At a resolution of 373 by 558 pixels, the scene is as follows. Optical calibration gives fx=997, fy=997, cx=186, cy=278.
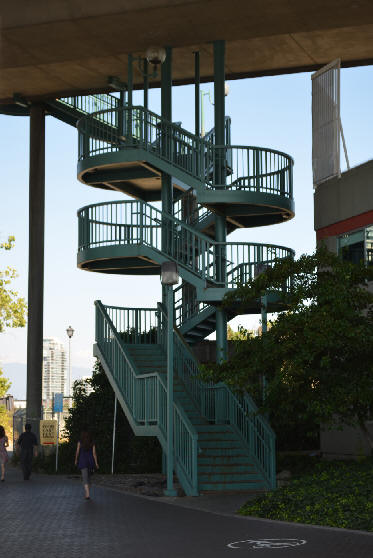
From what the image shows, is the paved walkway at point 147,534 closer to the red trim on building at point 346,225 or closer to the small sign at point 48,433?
the red trim on building at point 346,225

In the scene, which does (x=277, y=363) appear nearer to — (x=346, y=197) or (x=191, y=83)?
(x=346, y=197)

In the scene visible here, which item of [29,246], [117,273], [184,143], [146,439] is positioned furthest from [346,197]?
[29,246]

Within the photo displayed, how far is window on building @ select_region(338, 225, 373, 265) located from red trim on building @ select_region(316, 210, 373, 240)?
0.50 ft

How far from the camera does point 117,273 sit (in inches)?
1211

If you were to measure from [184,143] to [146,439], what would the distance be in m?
9.19

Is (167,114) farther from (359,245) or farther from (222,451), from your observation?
(222,451)

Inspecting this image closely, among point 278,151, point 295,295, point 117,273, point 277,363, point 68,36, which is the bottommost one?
point 277,363


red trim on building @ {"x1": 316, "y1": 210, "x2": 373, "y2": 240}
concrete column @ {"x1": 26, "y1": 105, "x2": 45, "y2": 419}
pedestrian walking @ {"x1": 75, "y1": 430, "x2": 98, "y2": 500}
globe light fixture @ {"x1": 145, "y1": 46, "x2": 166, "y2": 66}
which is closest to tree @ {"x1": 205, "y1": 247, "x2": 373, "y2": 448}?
pedestrian walking @ {"x1": 75, "y1": 430, "x2": 98, "y2": 500}

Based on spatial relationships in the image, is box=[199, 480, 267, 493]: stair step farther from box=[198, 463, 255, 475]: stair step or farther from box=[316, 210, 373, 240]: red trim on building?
box=[316, 210, 373, 240]: red trim on building

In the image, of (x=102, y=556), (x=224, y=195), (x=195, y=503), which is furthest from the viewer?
(x=224, y=195)

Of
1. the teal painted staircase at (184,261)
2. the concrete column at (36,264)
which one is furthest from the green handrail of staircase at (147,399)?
the concrete column at (36,264)

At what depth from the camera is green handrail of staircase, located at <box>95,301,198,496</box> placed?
72.7 ft

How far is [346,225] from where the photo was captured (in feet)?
91.4

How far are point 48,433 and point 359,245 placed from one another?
38.2ft
